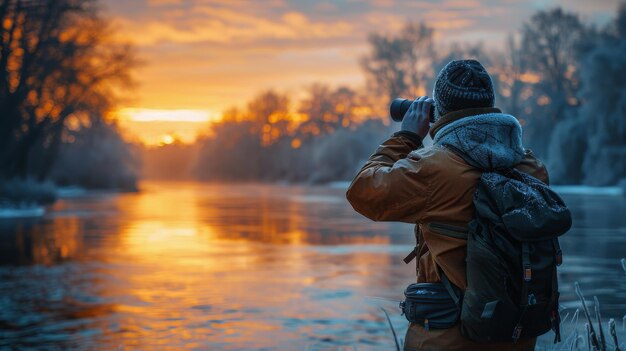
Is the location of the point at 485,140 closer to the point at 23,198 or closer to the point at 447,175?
the point at 447,175

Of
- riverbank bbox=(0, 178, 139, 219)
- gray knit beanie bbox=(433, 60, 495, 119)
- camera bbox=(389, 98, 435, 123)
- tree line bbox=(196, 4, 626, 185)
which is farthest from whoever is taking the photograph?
tree line bbox=(196, 4, 626, 185)

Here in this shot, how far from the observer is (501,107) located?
57094mm

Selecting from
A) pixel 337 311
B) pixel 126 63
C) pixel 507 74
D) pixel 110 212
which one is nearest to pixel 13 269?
pixel 337 311

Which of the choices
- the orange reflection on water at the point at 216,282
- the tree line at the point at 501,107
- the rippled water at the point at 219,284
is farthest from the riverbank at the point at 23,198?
the tree line at the point at 501,107

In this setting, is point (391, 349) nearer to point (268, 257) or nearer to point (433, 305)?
point (433, 305)

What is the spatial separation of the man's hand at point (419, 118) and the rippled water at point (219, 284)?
3.27 meters

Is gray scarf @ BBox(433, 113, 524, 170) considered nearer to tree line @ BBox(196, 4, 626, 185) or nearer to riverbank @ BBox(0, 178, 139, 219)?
riverbank @ BBox(0, 178, 139, 219)

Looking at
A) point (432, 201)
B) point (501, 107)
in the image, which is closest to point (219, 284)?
point (432, 201)

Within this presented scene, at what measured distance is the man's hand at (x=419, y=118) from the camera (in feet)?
11.4

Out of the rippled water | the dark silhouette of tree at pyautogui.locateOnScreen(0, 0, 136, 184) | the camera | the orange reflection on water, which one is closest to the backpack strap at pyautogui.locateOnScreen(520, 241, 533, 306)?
the camera

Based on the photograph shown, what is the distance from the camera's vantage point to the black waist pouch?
3.21 meters

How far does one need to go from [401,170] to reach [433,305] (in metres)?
0.54

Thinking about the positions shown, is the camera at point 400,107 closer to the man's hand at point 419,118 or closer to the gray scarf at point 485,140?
the man's hand at point 419,118

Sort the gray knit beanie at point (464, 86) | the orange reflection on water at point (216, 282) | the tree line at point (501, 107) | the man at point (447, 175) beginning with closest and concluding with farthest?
1. the man at point (447, 175)
2. the gray knit beanie at point (464, 86)
3. the orange reflection on water at point (216, 282)
4. the tree line at point (501, 107)
